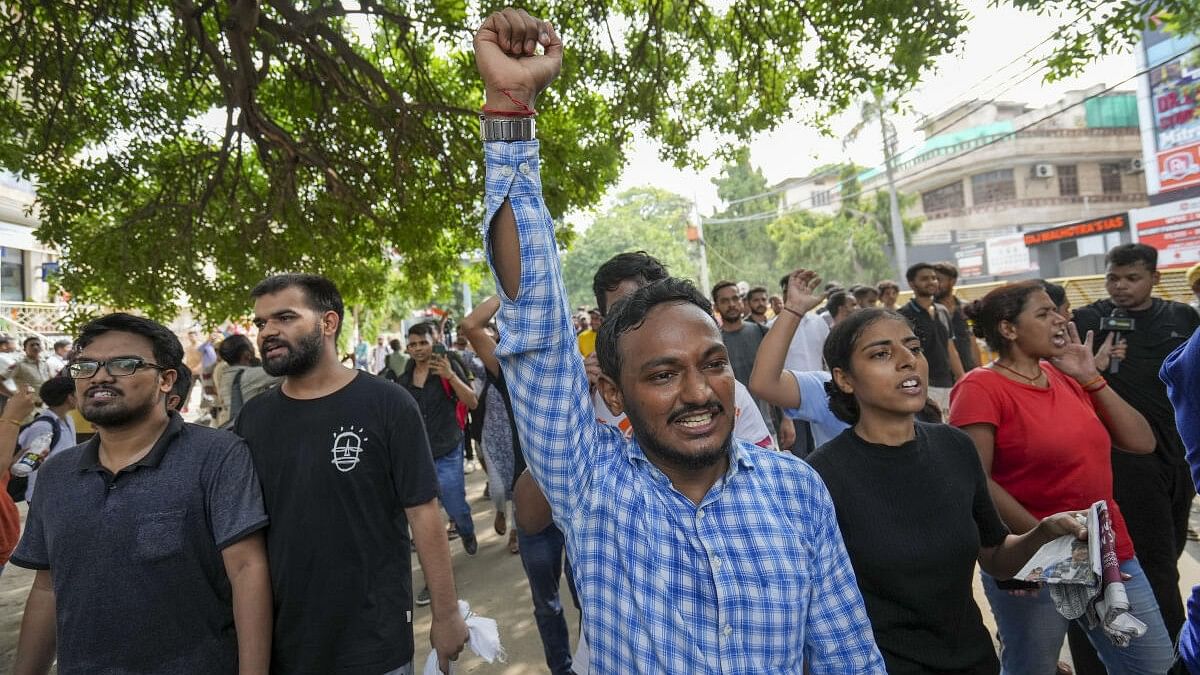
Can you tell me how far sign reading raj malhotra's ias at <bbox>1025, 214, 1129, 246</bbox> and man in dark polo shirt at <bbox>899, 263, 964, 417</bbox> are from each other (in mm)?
22410

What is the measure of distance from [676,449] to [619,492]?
145 millimetres

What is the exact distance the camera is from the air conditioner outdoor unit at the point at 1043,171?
33.7m

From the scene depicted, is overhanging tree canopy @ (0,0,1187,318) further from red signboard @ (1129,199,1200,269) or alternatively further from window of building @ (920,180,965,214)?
window of building @ (920,180,965,214)

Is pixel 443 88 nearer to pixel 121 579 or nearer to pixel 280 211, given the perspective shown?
pixel 280 211

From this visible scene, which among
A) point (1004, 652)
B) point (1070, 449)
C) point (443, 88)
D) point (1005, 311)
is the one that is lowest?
point (1004, 652)

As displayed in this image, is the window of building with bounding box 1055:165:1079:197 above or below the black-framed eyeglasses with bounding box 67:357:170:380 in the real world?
above

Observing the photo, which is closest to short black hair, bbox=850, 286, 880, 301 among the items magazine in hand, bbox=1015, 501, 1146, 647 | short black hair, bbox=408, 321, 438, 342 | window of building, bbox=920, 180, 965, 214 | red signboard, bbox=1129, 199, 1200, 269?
short black hair, bbox=408, 321, 438, 342

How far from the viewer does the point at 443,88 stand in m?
6.93

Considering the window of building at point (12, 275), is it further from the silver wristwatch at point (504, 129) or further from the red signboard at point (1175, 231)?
the red signboard at point (1175, 231)

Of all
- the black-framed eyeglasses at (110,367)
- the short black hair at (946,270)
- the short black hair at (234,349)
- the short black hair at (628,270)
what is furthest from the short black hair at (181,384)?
the short black hair at (946,270)

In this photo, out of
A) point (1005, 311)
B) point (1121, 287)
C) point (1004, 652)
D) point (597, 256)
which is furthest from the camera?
point (597, 256)

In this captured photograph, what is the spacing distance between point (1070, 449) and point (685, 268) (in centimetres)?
4919

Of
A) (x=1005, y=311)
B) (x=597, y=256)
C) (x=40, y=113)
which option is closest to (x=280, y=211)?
(x=40, y=113)

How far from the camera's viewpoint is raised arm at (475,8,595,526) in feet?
4.43
